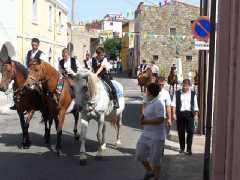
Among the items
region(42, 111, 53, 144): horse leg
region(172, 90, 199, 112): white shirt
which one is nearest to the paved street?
region(42, 111, 53, 144): horse leg

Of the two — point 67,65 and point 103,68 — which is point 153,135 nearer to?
point 103,68

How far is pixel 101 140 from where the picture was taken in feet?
40.0

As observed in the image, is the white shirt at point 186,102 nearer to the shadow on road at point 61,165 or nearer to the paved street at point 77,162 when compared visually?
the paved street at point 77,162

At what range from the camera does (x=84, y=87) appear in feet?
36.7

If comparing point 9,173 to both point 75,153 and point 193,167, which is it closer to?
point 75,153

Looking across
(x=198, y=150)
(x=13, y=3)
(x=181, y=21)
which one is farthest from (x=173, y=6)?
(x=198, y=150)

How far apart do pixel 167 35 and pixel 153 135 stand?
56120 mm

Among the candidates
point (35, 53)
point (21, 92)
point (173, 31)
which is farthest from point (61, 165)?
point (173, 31)

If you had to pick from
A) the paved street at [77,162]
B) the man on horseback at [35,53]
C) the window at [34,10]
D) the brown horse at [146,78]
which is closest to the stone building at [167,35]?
the window at [34,10]

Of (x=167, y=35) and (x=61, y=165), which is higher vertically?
(x=167, y=35)

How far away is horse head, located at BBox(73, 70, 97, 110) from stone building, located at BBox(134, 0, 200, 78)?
5177cm

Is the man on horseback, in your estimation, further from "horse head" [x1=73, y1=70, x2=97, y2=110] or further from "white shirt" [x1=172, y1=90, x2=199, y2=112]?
"white shirt" [x1=172, y1=90, x2=199, y2=112]

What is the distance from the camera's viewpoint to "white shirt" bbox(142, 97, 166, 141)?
9.16 metres

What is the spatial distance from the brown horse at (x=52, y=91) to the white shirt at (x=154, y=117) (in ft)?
10.5
